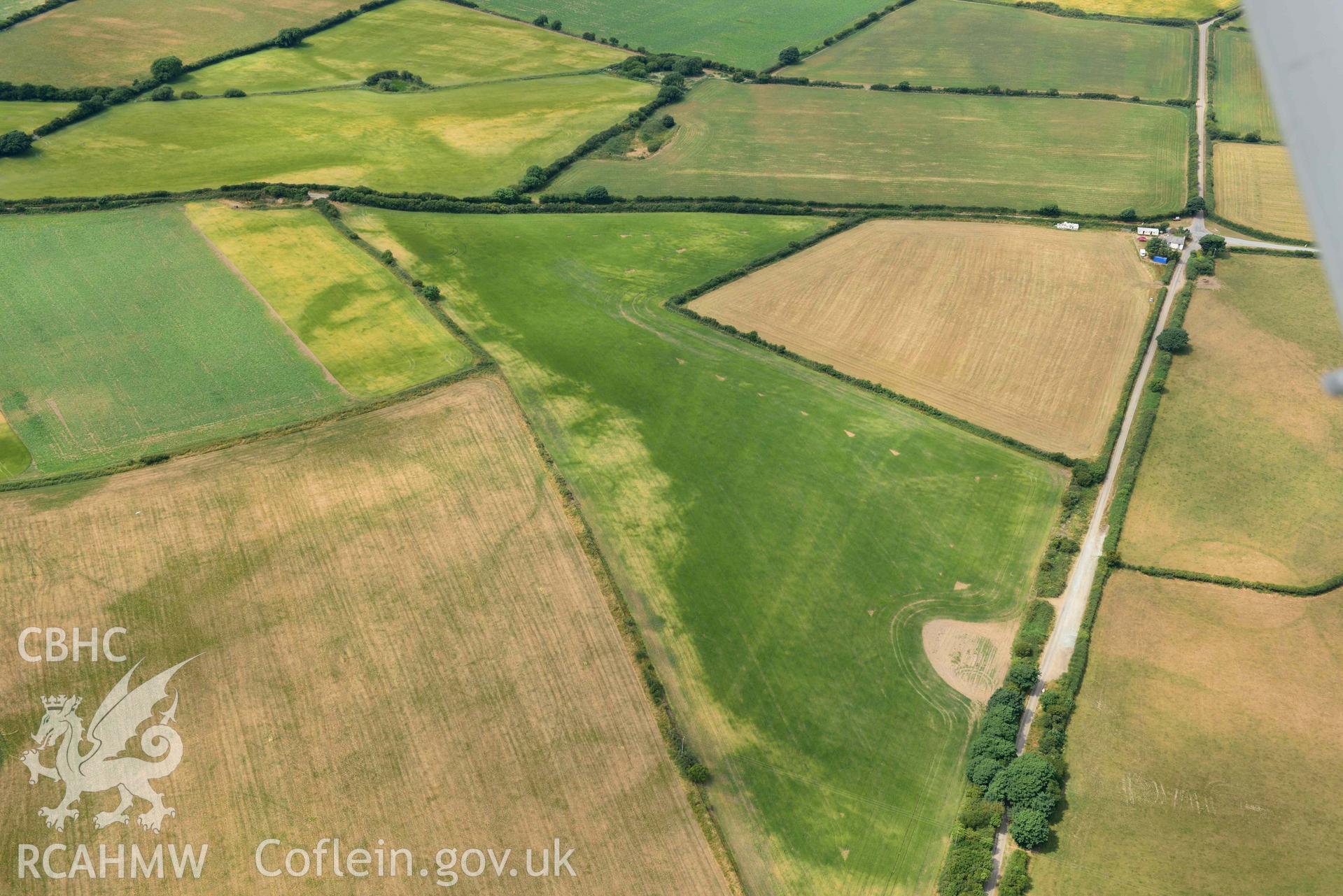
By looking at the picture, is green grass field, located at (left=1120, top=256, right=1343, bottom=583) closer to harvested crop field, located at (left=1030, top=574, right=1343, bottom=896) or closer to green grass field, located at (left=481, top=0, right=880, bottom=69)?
harvested crop field, located at (left=1030, top=574, right=1343, bottom=896)

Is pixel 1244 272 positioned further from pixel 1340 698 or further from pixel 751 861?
pixel 751 861

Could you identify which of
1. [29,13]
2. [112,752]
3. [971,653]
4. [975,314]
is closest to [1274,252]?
[975,314]

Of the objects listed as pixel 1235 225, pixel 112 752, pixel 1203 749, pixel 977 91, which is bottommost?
pixel 112 752

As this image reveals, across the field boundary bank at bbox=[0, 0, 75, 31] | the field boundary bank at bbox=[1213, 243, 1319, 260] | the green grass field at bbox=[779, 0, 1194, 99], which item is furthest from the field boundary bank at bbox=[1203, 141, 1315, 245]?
the field boundary bank at bbox=[0, 0, 75, 31]

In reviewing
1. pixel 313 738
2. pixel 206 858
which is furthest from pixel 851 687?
pixel 206 858

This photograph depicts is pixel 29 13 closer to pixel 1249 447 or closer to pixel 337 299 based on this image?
pixel 337 299

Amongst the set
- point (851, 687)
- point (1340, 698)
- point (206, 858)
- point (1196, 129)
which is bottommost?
point (206, 858)
